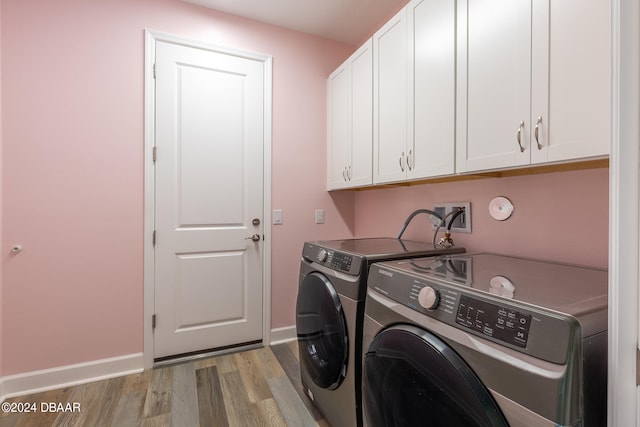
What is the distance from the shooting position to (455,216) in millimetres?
1668

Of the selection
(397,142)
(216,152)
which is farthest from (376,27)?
(216,152)

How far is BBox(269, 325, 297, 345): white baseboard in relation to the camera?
7.85ft

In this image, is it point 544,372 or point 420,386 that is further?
point 420,386

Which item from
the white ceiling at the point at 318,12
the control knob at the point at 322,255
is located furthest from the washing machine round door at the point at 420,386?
the white ceiling at the point at 318,12

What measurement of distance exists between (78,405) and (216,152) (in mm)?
1705

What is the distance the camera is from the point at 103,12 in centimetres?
190

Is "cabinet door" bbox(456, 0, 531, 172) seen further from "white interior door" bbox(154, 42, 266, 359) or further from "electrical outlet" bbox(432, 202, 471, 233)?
"white interior door" bbox(154, 42, 266, 359)

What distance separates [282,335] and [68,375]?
1.37 meters

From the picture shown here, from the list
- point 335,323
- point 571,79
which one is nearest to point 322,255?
point 335,323

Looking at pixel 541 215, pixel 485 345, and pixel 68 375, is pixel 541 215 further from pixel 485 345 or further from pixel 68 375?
pixel 68 375

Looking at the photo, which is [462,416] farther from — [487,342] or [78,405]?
[78,405]

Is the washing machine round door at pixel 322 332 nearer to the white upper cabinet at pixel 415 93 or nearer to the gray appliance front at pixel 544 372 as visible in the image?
the gray appliance front at pixel 544 372

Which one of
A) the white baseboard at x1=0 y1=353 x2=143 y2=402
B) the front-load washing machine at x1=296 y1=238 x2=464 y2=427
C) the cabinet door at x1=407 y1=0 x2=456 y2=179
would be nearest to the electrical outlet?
the front-load washing machine at x1=296 y1=238 x2=464 y2=427

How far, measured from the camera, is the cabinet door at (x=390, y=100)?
5.37 ft
